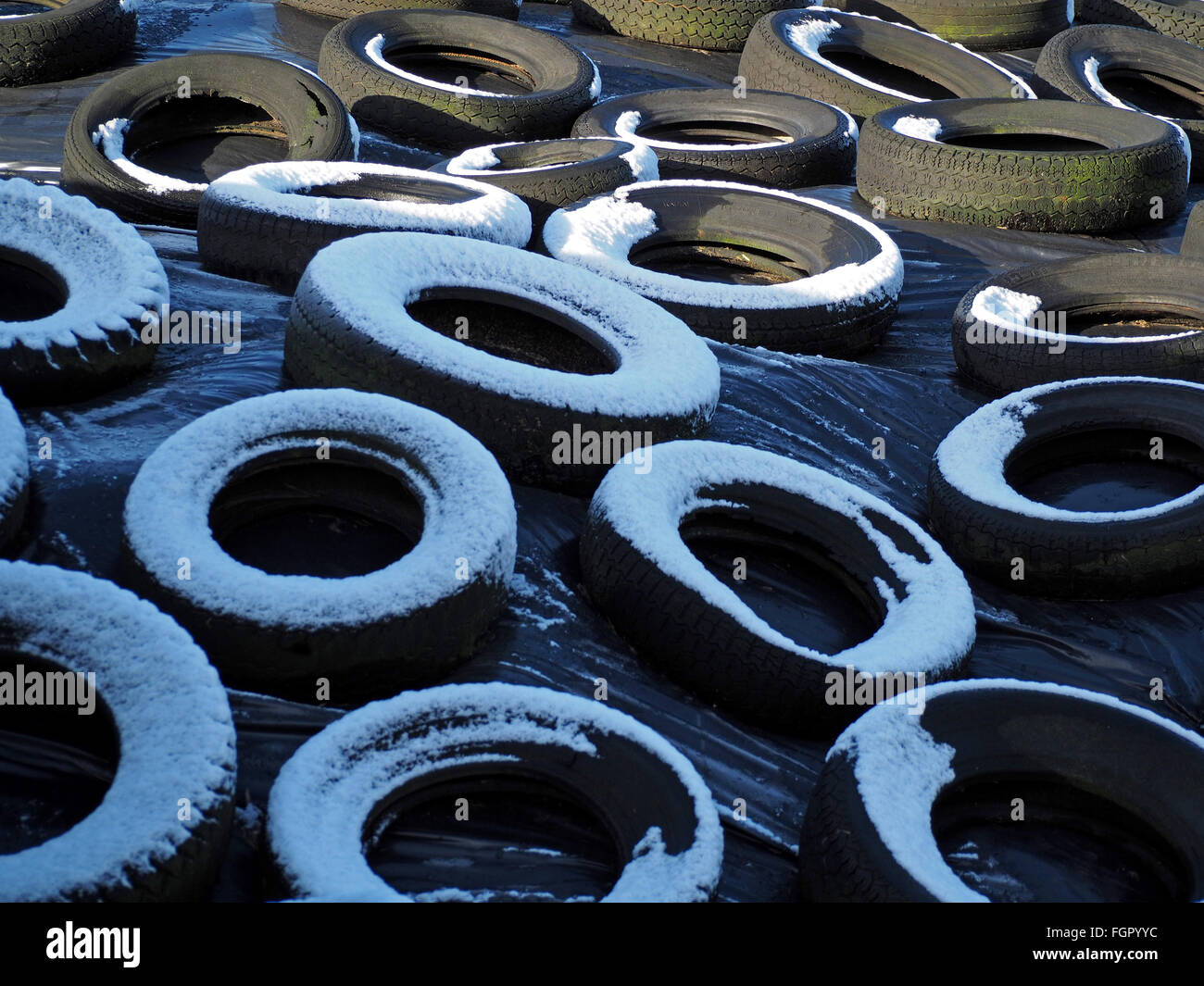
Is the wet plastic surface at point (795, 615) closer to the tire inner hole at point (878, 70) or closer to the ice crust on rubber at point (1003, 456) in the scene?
the ice crust on rubber at point (1003, 456)

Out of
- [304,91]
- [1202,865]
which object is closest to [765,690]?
[1202,865]

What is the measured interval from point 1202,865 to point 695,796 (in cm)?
100

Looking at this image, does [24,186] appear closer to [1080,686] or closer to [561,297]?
[561,297]

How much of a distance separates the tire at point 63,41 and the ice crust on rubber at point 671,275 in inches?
119

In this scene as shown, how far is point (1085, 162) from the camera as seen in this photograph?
551 centimetres

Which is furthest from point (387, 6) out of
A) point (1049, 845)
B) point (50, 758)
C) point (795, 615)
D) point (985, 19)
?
point (1049, 845)

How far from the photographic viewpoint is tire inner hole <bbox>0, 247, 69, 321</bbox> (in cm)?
392

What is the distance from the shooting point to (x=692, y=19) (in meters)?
7.76

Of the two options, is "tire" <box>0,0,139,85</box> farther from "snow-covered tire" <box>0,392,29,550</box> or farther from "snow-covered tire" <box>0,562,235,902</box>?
"snow-covered tire" <box>0,562,235,902</box>

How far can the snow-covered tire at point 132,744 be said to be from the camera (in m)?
2.04

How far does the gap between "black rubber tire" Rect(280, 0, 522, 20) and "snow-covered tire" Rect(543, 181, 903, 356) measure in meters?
2.92

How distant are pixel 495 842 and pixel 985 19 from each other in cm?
720

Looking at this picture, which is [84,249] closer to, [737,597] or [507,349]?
[507,349]

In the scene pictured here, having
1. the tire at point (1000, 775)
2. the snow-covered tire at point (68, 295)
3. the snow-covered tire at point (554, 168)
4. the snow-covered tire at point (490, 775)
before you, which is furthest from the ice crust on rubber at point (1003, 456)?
the snow-covered tire at point (68, 295)
